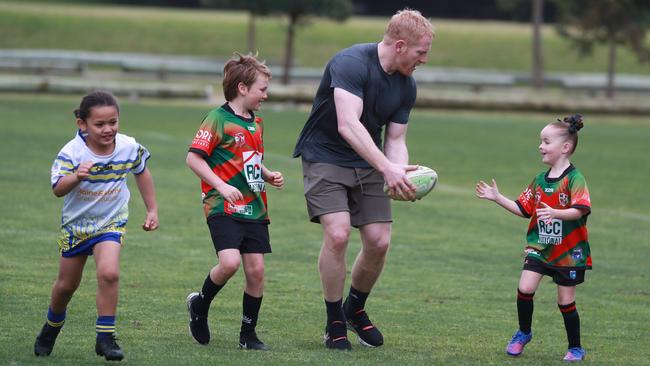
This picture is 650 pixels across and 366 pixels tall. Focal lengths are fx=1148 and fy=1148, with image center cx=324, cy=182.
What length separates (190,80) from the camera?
45781mm

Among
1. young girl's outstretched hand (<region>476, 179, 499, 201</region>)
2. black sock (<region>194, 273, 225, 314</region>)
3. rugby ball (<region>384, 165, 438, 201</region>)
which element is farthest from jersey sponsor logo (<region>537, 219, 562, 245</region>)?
black sock (<region>194, 273, 225, 314</region>)

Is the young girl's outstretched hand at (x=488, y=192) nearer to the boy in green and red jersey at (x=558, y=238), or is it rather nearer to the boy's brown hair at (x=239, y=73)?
the boy in green and red jersey at (x=558, y=238)

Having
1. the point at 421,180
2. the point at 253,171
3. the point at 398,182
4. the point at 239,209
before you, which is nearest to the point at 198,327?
the point at 239,209

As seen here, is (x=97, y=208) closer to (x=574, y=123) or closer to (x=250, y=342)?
(x=250, y=342)

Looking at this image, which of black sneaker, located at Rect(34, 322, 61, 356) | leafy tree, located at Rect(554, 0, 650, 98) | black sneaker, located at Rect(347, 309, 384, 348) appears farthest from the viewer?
leafy tree, located at Rect(554, 0, 650, 98)

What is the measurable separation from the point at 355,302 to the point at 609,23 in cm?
3810

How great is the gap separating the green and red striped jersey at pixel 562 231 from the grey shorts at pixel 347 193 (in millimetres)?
942

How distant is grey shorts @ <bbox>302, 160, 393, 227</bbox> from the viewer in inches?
283

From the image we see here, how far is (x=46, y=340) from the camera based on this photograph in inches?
257

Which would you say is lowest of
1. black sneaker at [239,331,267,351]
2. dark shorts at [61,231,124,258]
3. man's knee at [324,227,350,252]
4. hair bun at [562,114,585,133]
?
black sneaker at [239,331,267,351]

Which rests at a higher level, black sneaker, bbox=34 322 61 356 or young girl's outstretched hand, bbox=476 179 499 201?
young girl's outstretched hand, bbox=476 179 499 201

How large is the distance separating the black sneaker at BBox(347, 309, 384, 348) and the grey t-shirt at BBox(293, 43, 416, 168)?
988mm

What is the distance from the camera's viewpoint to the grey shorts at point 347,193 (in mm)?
7195

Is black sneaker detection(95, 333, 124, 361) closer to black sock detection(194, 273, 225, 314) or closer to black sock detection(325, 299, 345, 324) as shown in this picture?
black sock detection(194, 273, 225, 314)
